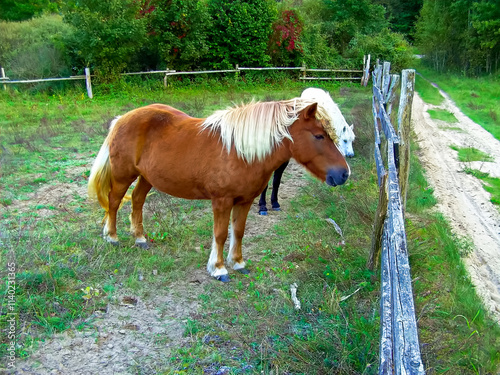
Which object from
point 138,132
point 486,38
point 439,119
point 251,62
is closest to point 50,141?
point 138,132

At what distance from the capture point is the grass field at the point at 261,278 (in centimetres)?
274

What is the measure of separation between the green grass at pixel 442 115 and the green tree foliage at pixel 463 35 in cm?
1130

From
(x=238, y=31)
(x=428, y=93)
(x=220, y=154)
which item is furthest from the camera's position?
(x=238, y=31)

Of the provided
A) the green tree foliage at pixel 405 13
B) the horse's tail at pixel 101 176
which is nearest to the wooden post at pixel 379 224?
the horse's tail at pixel 101 176

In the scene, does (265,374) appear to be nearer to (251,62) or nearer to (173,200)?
(173,200)

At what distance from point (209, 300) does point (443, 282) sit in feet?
7.26

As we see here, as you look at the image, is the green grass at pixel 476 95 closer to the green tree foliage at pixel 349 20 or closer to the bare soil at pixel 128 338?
the green tree foliage at pixel 349 20

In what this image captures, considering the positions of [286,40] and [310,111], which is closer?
[310,111]

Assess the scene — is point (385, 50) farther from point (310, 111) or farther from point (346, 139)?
point (310, 111)

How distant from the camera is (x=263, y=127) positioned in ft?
12.1

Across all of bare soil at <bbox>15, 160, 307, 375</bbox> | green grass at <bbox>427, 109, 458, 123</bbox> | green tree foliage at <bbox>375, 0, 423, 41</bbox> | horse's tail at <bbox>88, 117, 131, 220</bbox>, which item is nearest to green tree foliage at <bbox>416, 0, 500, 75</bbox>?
green grass at <bbox>427, 109, 458, 123</bbox>

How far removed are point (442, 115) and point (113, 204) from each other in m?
12.5

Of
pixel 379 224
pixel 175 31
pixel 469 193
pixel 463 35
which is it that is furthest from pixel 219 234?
pixel 463 35

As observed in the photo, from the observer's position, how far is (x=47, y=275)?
142 inches
